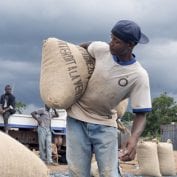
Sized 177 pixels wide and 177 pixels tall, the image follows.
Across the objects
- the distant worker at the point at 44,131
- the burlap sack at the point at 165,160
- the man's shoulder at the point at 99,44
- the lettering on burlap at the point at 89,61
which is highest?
the man's shoulder at the point at 99,44

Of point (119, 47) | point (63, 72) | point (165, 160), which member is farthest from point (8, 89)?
point (119, 47)

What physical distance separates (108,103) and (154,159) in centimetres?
854

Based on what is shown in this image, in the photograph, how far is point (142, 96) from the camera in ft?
15.7

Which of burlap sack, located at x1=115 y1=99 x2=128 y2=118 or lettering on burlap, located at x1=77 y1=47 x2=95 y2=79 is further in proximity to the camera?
burlap sack, located at x1=115 y1=99 x2=128 y2=118

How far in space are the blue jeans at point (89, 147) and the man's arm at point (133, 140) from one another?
23 centimetres

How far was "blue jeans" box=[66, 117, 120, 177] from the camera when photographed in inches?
194

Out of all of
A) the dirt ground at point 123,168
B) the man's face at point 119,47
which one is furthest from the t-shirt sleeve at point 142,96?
the dirt ground at point 123,168

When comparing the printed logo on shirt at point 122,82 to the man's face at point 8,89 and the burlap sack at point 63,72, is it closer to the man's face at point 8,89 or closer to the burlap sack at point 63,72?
the burlap sack at point 63,72

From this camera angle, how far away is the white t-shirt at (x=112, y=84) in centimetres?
473

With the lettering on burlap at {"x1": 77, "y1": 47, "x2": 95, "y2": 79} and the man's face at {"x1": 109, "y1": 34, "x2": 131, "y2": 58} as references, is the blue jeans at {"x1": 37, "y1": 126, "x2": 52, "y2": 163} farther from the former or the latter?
the man's face at {"x1": 109, "y1": 34, "x2": 131, "y2": 58}

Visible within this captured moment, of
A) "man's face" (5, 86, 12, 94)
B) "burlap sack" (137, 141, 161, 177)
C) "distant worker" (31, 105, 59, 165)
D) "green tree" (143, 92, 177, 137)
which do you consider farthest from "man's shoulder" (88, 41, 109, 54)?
"green tree" (143, 92, 177, 137)

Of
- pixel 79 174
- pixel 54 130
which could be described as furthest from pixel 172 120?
pixel 79 174

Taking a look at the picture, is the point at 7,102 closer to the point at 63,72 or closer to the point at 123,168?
the point at 123,168

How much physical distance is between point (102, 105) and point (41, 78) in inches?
22.3
